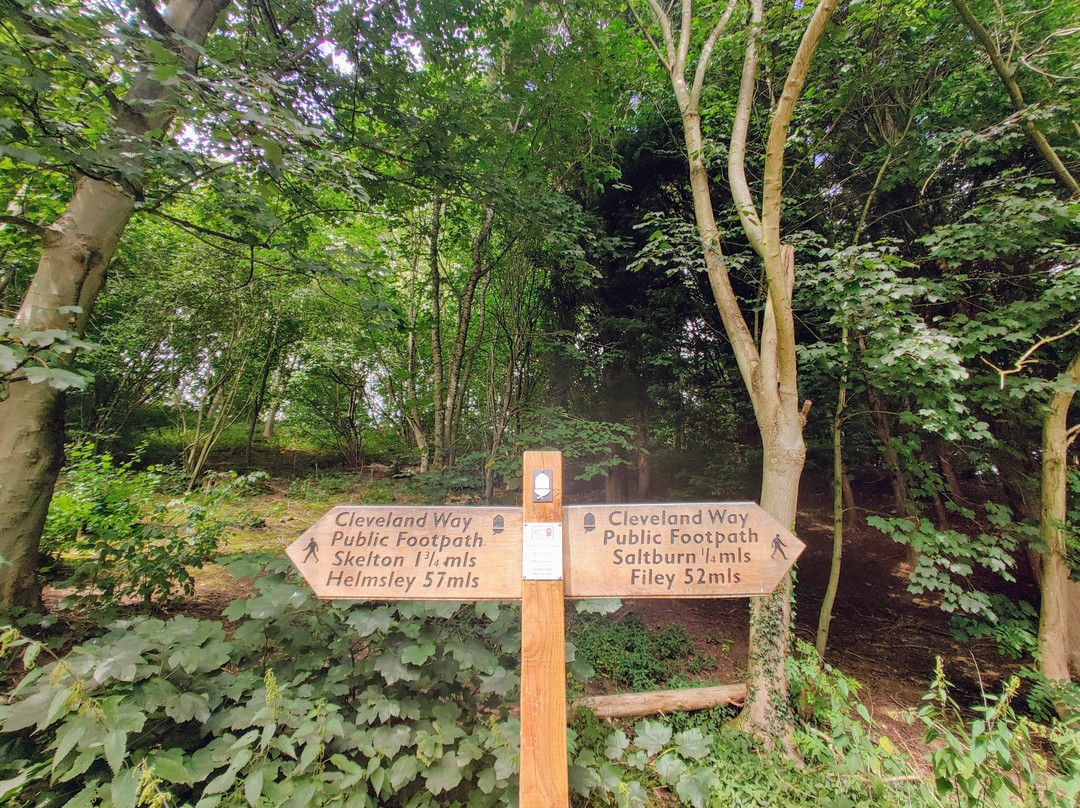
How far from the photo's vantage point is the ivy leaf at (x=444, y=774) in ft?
4.77

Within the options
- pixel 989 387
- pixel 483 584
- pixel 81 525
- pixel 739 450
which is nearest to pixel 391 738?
pixel 483 584

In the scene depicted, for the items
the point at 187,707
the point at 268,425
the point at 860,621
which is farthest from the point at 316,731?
the point at 268,425

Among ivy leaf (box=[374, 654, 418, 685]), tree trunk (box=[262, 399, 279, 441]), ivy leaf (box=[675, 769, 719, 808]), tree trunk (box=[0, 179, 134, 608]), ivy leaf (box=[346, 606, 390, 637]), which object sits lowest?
ivy leaf (box=[675, 769, 719, 808])

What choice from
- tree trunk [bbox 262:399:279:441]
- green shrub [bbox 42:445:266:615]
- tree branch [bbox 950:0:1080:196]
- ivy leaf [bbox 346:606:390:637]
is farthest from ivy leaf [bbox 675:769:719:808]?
tree trunk [bbox 262:399:279:441]

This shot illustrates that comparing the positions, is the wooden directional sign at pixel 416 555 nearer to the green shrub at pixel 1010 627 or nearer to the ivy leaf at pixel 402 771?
the ivy leaf at pixel 402 771

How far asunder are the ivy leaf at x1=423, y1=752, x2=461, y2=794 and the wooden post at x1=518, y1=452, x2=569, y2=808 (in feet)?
1.31

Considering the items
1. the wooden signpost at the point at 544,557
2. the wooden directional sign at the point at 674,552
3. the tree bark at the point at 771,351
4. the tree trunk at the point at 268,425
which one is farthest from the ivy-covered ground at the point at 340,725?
the tree trunk at the point at 268,425

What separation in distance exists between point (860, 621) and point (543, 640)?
230 inches

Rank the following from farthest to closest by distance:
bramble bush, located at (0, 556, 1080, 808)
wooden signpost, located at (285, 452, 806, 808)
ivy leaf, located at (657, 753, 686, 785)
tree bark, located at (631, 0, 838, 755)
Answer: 1. tree bark, located at (631, 0, 838, 755)
2. ivy leaf, located at (657, 753, 686, 785)
3. wooden signpost, located at (285, 452, 806, 808)
4. bramble bush, located at (0, 556, 1080, 808)

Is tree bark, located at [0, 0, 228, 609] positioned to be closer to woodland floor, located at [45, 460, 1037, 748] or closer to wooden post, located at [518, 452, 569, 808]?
woodland floor, located at [45, 460, 1037, 748]

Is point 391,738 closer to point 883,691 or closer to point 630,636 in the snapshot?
point 630,636

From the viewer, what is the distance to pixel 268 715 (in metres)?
1.34

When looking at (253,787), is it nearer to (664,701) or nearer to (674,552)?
(674,552)

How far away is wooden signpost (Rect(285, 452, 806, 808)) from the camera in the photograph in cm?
131
